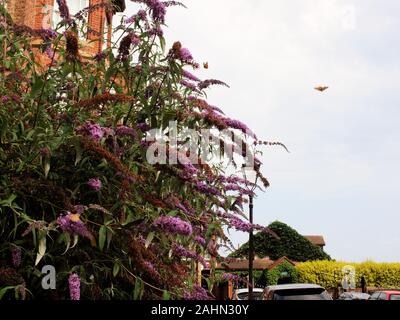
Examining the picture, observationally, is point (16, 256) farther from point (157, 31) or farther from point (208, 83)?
point (208, 83)

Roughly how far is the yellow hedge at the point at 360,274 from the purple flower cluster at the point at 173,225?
2053 inches

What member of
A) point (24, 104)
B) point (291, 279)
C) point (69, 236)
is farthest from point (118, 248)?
point (291, 279)

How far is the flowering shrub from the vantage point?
417cm

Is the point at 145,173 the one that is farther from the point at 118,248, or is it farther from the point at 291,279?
the point at 291,279

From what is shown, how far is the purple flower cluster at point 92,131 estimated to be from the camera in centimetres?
420

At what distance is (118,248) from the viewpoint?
454 cm

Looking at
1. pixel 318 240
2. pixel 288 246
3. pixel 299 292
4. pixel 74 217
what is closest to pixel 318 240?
pixel 318 240

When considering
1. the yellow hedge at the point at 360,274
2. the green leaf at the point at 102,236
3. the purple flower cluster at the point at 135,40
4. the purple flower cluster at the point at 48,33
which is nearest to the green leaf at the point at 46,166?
the green leaf at the point at 102,236

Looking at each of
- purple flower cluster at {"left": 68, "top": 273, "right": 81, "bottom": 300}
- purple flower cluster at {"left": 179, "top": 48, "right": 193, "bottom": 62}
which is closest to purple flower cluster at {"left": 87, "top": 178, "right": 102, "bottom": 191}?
purple flower cluster at {"left": 68, "top": 273, "right": 81, "bottom": 300}

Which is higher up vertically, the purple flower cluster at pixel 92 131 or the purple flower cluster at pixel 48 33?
the purple flower cluster at pixel 48 33

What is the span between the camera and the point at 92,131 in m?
4.22

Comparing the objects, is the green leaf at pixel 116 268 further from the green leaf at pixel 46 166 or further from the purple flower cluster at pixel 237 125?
the purple flower cluster at pixel 237 125

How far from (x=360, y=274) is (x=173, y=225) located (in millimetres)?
54171

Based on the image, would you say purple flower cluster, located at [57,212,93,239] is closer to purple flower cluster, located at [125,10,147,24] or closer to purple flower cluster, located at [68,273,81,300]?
purple flower cluster, located at [68,273,81,300]
